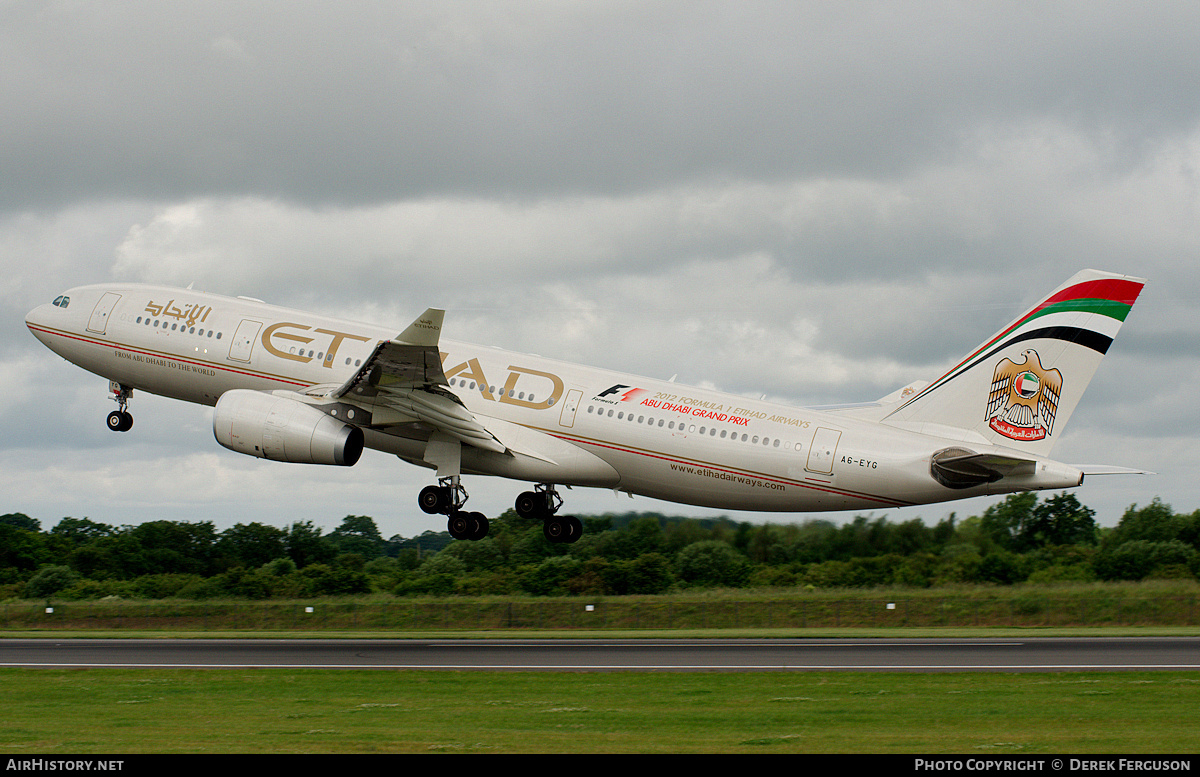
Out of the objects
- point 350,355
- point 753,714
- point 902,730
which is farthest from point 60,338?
point 902,730

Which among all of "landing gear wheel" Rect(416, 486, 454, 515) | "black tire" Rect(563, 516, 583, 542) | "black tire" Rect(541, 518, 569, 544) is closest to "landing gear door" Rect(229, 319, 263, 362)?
"landing gear wheel" Rect(416, 486, 454, 515)

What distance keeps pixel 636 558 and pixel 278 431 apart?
27549 mm

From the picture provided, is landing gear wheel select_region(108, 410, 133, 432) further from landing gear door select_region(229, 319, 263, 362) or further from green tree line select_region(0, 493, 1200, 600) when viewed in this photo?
green tree line select_region(0, 493, 1200, 600)

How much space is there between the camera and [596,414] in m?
40.4

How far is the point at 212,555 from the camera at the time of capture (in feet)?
304

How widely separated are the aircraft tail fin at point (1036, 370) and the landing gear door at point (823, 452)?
9.38 feet

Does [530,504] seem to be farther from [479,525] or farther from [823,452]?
[823,452]

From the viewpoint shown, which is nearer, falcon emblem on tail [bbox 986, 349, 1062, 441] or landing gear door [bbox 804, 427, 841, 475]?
falcon emblem on tail [bbox 986, 349, 1062, 441]

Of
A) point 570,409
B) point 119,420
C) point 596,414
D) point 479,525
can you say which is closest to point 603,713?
point 596,414

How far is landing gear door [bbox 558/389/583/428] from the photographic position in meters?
40.7

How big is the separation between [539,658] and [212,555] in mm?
61397

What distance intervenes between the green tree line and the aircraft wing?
933 cm

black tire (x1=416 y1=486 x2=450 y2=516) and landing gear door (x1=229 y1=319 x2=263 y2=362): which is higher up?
landing gear door (x1=229 y1=319 x2=263 y2=362)

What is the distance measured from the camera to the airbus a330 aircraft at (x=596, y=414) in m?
37.3
